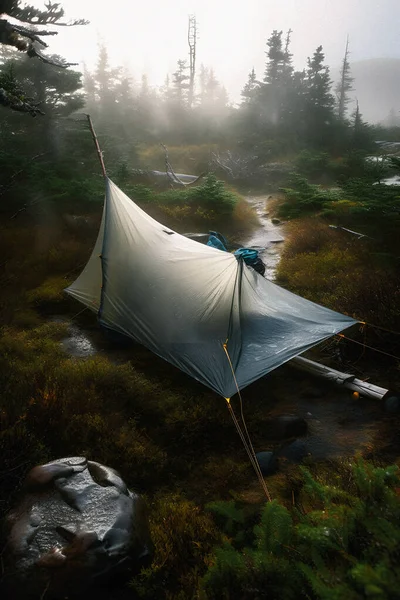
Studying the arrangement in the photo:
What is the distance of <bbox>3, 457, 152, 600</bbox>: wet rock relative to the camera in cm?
315

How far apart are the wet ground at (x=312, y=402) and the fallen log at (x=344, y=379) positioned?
13cm

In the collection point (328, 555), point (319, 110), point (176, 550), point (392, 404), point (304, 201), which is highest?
point (319, 110)

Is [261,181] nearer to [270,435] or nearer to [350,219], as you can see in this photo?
[350,219]

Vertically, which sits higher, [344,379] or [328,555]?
[328,555]

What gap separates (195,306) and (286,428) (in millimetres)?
2699

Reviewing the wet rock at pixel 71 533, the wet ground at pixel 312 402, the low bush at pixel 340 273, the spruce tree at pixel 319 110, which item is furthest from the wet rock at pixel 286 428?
the spruce tree at pixel 319 110

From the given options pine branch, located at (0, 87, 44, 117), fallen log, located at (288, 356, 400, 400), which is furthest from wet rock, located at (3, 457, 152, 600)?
pine branch, located at (0, 87, 44, 117)

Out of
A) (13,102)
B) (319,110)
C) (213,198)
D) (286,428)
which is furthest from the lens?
(319,110)

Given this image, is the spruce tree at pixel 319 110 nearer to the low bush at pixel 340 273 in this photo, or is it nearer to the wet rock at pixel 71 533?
the low bush at pixel 340 273

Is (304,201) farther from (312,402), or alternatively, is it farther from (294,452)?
(294,452)

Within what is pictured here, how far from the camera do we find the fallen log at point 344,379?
6.13 m

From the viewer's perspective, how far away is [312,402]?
6.41 metres

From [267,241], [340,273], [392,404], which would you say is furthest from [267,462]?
[267,241]

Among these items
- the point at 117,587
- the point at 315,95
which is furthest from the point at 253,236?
the point at 315,95
